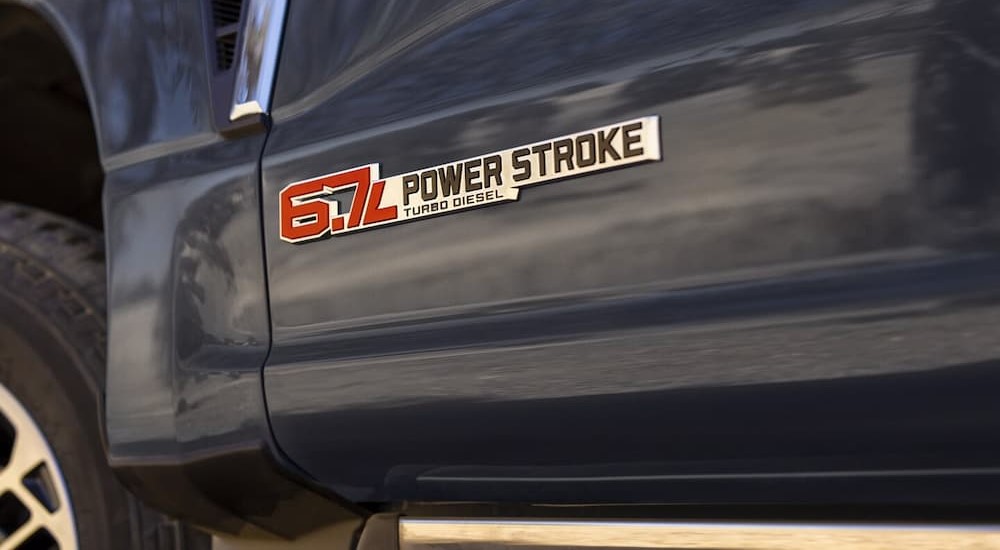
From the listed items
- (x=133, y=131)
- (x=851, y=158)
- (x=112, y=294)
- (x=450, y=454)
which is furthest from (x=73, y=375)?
(x=851, y=158)

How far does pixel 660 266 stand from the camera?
1140 millimetres

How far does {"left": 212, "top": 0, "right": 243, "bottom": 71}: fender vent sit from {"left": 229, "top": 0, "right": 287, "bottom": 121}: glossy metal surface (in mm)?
45

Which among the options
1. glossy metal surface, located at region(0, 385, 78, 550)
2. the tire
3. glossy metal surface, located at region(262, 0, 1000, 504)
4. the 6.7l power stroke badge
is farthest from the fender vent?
glossy metal surface, located at region(0, 385, 78, 550)

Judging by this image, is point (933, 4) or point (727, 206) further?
point (727, 206)

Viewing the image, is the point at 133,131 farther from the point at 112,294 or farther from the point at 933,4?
the point at 933,4

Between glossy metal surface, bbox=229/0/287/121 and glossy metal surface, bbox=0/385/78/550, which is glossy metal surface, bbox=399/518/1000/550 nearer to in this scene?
glossy metal surface, bbox=229/0/287/121

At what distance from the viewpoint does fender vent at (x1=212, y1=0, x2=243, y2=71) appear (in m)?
1.61

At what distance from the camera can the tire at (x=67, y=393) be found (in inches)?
70.4

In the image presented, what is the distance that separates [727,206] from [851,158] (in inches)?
5.0

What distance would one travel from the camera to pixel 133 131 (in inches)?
65.7

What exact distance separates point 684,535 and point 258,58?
85 centimetres

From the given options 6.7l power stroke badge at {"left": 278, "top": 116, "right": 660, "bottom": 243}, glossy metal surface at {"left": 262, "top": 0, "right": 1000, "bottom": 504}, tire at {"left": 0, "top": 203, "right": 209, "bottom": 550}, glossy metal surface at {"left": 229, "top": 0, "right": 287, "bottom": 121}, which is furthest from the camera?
tire at {"left": 0, "top": 203, "right": 209, "bottom": 550}

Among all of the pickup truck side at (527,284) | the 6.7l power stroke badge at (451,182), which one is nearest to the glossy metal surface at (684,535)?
the pickup truck side at (527,284)

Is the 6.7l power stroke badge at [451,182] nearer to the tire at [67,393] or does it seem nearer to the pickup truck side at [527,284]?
the pickup truck side at [527,284]
